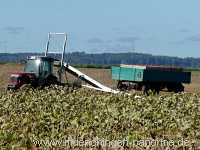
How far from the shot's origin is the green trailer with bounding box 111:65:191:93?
125 ft

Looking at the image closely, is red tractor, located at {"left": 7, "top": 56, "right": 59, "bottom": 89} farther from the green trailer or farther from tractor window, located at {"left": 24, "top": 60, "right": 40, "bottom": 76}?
the green trailer

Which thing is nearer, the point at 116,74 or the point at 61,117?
the point at 61,117

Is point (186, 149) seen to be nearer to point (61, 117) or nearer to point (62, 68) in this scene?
point (61, 117)

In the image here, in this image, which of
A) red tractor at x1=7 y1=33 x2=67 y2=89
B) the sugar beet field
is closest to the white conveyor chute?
red tractor at x1=7 y1=33 x2=67 y2=89

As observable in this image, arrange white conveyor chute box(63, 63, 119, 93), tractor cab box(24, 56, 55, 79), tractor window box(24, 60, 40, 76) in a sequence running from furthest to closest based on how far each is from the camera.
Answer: white conveyor chute box(63, 63, 119, 93) → tractor window box(24, 60, 40, 76) → tractor cab box(24, 56, 55, 79)

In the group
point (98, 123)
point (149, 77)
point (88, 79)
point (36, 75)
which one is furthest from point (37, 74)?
point (98, 123)

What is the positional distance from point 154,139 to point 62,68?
18836mm

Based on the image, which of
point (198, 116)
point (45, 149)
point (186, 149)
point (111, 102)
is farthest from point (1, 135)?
point (111, 102)

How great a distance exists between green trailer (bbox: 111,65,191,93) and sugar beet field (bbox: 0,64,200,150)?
43.8 ft

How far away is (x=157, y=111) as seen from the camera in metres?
19.1

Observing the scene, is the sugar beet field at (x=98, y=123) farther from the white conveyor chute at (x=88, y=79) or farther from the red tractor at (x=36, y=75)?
the white conveyor chute at (x=88, y=79)

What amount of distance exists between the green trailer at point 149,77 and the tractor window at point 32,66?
782 cm

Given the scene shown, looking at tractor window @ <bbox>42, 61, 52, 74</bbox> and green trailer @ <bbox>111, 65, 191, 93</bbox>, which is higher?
tractor window @ <bbox>42, 61, 52, 74</bbox>

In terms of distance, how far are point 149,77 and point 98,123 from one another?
2211 centimetres
